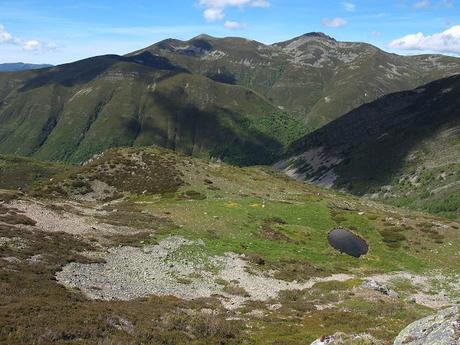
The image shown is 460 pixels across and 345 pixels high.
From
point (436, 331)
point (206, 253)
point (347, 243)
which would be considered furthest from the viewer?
point (347, 243)

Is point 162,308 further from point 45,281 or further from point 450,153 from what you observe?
point 450,153

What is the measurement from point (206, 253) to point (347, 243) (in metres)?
24.5

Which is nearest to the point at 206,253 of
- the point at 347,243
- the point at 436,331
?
the point at 347,243

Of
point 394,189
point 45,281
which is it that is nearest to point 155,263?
point 45,281

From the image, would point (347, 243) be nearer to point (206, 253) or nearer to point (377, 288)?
point (377, 288)

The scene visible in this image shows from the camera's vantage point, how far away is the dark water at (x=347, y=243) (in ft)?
201

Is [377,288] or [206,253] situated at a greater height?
[377,288]

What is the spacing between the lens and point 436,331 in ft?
61.6

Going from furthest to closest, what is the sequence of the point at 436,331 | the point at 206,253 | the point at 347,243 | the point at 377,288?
the point at 347,243
the point at 206,253
the point at 377,288
the point at 436,331

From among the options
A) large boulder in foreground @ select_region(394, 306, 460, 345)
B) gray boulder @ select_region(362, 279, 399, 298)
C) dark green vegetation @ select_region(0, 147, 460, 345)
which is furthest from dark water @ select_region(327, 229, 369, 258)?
large boulder in foreground @ select_region(394, 306, 460, 345)

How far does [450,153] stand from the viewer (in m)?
184

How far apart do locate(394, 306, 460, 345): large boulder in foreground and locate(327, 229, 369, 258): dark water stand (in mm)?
40362

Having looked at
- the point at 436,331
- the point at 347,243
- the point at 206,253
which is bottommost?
the point at 347,243

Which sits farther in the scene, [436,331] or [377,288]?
[377,288]
